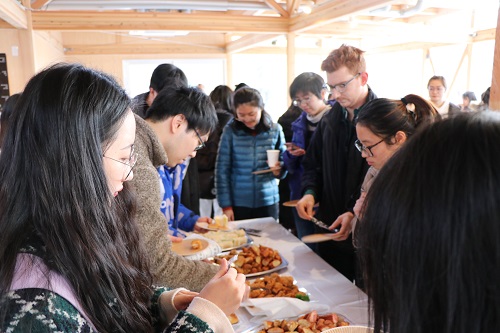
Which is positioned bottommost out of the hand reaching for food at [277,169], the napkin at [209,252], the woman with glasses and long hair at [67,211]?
the napkin at [209,252]

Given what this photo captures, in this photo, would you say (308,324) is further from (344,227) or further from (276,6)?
(276,6)

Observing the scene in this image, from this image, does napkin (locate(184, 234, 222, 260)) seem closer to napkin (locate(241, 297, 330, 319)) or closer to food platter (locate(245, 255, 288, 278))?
food platter (locate(245, 255, 288, 278))

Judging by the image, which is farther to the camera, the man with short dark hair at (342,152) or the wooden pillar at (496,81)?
the man with short dark hair at (342,152)

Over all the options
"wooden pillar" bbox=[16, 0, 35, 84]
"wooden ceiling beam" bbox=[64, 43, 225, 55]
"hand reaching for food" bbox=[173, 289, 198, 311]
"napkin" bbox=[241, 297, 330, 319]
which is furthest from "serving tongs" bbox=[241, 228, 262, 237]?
"wooden ceiling beam" bbox=[64, 43, 225, 55]

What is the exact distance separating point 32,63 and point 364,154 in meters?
4.65

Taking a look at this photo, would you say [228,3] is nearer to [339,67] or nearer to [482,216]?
[339,67]

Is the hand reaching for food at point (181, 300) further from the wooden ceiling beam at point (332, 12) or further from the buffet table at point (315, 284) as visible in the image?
the wooden ceiling beam at point (332, 12)

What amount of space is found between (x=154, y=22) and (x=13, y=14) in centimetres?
147

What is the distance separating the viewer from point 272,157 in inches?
108

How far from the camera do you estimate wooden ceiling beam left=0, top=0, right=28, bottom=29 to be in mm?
3727

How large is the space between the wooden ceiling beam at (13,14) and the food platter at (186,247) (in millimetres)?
3217

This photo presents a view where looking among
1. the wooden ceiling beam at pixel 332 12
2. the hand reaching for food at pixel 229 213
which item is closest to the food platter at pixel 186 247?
the hand reaching for food at pixel 229 213

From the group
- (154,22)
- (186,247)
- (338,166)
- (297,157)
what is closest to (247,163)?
(297,157)

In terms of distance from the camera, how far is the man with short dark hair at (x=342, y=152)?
1955 millimetres
